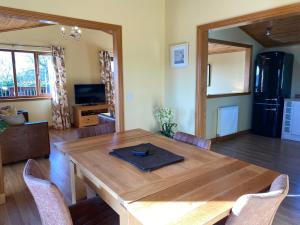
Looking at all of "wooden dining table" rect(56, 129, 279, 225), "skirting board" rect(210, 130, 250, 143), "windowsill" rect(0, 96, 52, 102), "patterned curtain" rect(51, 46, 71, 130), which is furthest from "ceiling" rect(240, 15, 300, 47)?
"windowsill" rect(0, 96, 52, 102)

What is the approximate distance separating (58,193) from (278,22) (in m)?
4.72

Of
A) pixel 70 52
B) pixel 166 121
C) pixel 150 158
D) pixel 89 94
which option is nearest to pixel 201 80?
pixel 166 121

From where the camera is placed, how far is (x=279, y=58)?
15.7 feet

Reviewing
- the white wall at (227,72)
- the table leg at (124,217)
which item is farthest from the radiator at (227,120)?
the table leg at (124,217)

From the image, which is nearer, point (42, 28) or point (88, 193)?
point (88, 193)

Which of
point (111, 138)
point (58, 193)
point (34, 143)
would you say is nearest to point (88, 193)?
point (111, 138)

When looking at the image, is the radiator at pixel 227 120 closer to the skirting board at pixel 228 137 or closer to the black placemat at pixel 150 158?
the skirting board at pixel 228 137

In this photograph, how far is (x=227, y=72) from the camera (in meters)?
6.23

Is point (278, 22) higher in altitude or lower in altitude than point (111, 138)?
higher

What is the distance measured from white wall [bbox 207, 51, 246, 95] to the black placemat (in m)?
4.59

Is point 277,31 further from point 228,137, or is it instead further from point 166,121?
point 166,121

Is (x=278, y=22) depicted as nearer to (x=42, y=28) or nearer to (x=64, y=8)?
(x=64, y=8)

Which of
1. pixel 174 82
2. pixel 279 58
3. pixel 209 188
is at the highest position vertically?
pixel 279 58

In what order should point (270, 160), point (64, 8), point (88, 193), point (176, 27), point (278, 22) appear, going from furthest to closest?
point (278, 22) → point (270, 160) → point (176, 27) → point (64, 8) → point (88, 193)
